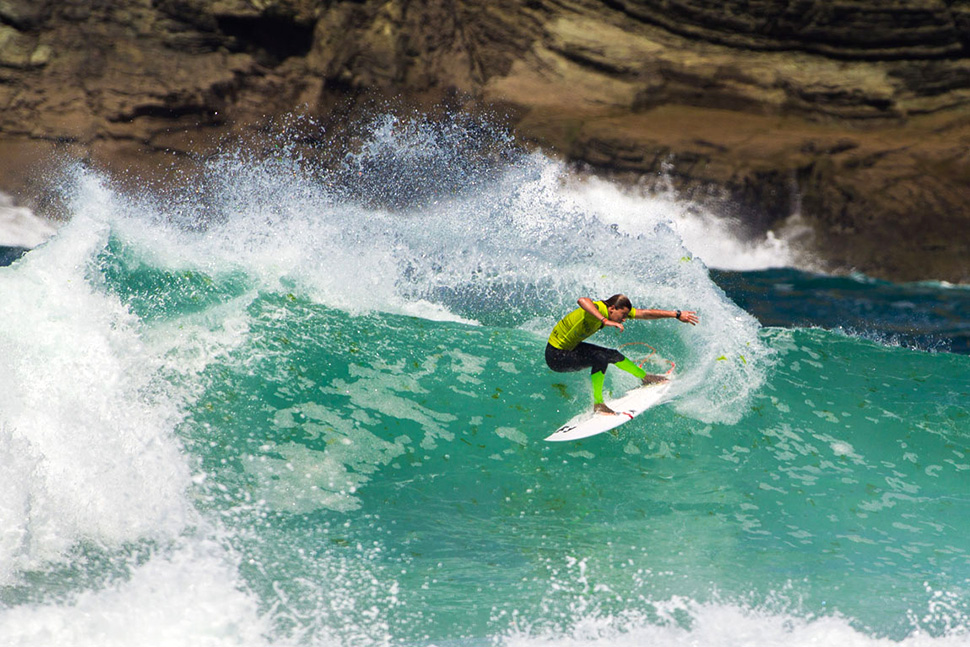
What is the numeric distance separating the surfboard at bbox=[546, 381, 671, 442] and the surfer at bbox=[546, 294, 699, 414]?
0.28 ft

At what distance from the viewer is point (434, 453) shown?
6.38 metres

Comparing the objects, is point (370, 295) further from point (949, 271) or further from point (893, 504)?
point (949, 271)

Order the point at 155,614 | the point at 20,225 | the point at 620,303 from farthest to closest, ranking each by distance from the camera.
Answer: the point at 20,225 → the point at 620,303 → the point at 155,614

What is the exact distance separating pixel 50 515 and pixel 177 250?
Answer: 11.2 ft

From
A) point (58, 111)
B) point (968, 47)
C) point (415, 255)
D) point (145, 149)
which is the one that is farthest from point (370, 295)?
point (968, 47)

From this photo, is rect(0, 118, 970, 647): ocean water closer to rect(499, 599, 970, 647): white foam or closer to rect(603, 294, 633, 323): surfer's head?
rect(499, 599, 970, 647): white foam

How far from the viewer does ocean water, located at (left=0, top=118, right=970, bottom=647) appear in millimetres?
4949

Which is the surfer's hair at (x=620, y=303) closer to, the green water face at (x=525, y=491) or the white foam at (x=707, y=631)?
the green water face at (x=525, y=491)

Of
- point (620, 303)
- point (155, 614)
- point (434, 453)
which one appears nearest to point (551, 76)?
point (620, 303)

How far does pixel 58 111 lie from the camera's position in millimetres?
14039

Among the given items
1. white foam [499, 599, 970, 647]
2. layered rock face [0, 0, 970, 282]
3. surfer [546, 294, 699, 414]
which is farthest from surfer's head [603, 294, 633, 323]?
layered rock face [0, 0, 970, 282]

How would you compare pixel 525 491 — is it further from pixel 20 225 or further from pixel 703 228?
pixel 20 225

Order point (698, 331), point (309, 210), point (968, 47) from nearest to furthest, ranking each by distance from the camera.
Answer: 1. point (698, 331)
2. point (309, 210)
3. point (968, 47)

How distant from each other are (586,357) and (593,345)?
0.11m
